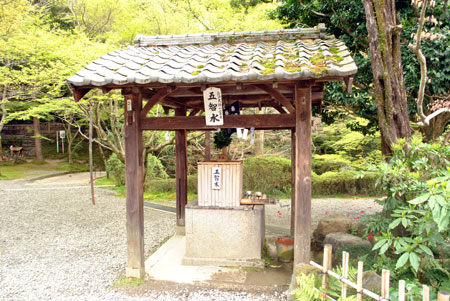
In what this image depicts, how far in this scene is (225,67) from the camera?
3930 millimetres

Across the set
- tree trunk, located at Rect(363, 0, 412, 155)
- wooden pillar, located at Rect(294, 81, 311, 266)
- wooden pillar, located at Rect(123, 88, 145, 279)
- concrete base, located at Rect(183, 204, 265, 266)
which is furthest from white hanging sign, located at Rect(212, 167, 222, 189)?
tree trunk, located at Rect(363, 0, 412, 155)

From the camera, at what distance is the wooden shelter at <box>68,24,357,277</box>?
3686 millimetres

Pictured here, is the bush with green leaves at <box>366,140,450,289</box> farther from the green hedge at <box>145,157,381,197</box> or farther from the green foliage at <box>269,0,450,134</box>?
the green hedge at <box>145,157,381,197</box>

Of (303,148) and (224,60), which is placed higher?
(224,60)

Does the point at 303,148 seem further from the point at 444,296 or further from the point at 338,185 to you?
the point at 338,185

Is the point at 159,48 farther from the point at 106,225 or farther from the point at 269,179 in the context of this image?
the point at 269,179

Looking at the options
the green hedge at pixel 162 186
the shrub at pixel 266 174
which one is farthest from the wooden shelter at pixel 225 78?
the green hedge at pixel 162 186

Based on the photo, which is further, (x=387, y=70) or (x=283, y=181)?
(x=283, y=181)

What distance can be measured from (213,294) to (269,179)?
830 centimetres

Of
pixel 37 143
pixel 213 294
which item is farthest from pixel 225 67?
pixel 37 143

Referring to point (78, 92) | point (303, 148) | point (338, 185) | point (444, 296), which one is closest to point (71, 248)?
point (78, 92)

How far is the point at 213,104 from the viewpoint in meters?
4.22

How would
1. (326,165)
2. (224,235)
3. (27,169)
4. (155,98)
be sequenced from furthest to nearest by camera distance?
(27,169) → (326,165) → (224,235) → (155,98)

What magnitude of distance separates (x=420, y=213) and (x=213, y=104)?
106 inches
